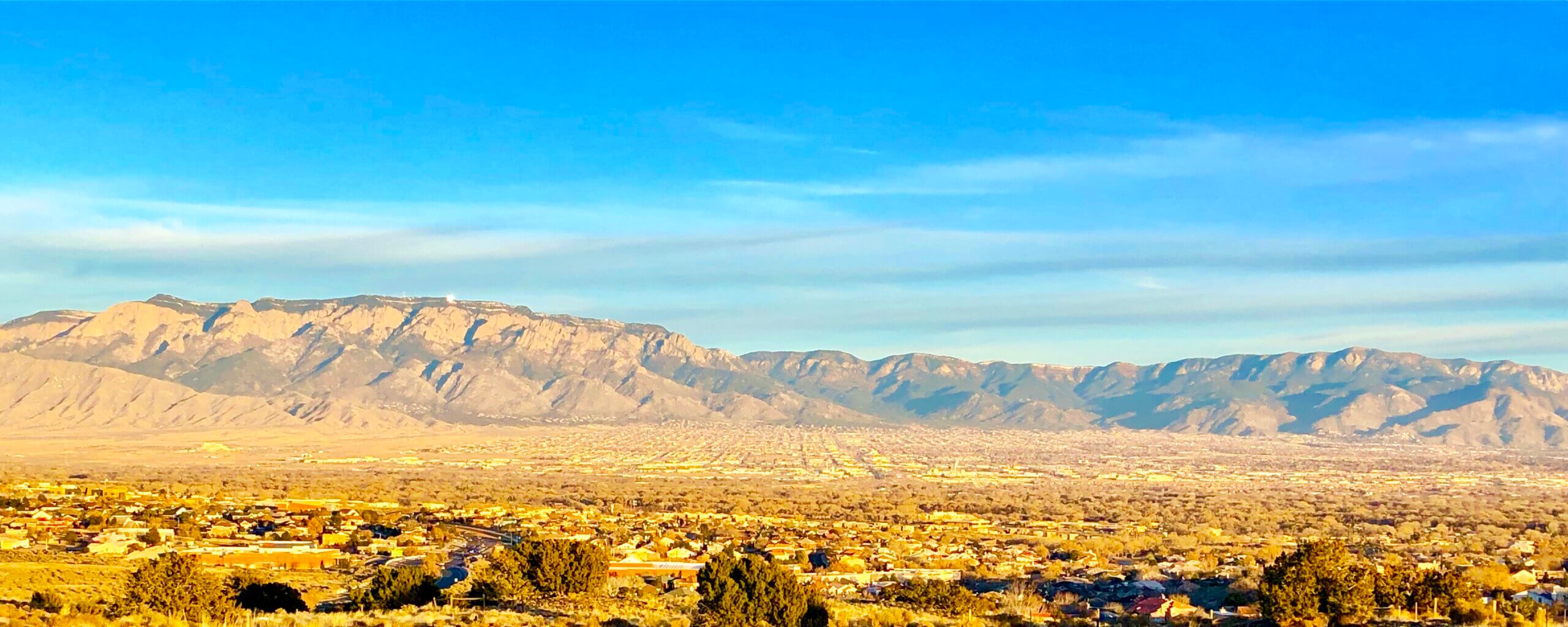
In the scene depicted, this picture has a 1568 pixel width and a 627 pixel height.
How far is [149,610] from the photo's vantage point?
86.7 ft

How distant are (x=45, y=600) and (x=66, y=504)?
3528cm

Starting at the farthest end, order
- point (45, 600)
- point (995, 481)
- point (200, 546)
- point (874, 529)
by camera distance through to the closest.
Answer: point (995, 481), point (874, 529), point (200, 546), point (45, 600)

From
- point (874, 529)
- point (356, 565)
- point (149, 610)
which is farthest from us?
point (874, 529)

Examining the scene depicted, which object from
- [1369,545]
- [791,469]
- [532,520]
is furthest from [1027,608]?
[791,469]

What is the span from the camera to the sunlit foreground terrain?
29047 millimetres

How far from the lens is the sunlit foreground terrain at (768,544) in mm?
29047

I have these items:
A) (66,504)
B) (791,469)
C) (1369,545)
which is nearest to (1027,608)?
(1369,545)

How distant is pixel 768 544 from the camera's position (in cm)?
4953

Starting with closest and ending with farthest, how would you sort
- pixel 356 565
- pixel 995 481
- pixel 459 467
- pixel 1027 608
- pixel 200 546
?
pixel 1027 608, pixel 356 565, pixel 200 546, pixel 995 481, pixel 459 467

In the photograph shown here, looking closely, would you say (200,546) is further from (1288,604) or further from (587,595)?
(1288,604)

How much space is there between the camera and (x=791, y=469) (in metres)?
126

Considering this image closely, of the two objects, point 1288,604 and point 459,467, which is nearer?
point 1288,604

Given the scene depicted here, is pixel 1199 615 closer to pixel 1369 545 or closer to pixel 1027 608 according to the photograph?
pixel 1027 608

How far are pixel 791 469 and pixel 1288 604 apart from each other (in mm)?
98858
